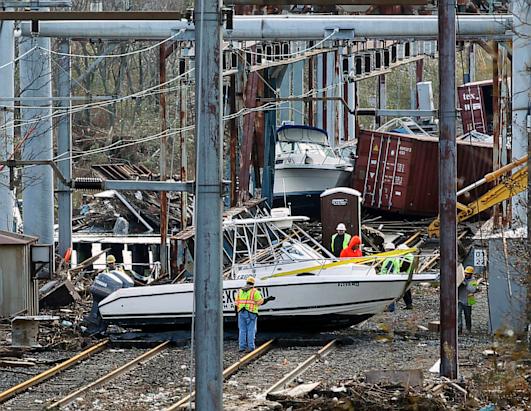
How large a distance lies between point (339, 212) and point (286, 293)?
1078 cm

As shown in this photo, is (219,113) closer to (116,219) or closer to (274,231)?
(274,231)

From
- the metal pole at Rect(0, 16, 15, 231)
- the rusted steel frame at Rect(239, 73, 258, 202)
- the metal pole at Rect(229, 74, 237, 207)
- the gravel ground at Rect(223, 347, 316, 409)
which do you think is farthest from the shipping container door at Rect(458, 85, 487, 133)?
the gravel ground at Rect(223, 347, 316, 409)

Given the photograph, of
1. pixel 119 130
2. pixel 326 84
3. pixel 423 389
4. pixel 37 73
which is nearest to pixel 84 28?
pixel 37 73

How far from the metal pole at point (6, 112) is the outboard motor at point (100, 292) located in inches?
130

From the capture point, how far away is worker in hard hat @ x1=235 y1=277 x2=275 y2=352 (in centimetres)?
2234

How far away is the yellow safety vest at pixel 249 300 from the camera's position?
22328 millimetres

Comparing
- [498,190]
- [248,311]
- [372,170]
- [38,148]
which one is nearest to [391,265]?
[498,190]

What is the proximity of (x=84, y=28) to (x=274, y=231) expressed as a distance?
6062 millimetres

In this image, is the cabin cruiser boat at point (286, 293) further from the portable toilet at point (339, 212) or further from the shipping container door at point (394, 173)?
the shipping container door at point (394, 173)

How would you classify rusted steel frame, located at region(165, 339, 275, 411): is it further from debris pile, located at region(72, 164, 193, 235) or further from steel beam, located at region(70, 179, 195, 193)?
debris pile, located at region(72, 164, 193, 235)

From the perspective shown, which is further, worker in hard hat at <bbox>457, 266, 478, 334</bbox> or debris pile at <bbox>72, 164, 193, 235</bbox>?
debris pile at <bbox>72, 164, 193, 235</bbox>

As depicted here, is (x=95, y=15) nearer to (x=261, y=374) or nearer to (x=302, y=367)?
(x=261, y=374)

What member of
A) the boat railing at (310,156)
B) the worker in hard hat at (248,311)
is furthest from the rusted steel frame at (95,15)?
the boat railing at (310,156)

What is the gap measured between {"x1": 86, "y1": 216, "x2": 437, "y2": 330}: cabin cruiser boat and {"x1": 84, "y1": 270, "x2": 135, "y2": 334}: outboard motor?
14 centimetres
